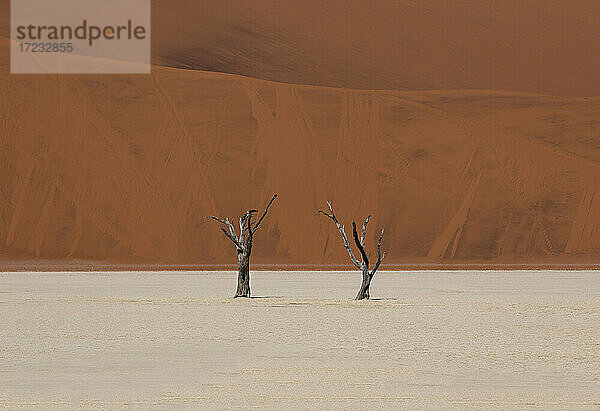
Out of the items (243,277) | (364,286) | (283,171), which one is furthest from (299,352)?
(283,171)

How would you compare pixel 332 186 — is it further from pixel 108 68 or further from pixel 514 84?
pixel 514 84

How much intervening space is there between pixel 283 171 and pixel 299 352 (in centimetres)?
4935

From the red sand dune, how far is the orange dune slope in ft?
0.32

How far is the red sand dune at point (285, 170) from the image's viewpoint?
196 feet

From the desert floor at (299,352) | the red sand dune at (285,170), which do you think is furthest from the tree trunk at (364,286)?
the red sand dune at (285,170)

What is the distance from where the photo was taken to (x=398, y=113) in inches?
2667

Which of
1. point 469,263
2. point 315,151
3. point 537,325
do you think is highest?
point 537,325

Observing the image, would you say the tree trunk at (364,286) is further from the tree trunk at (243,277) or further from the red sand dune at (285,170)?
the red sand dune at (285,170)

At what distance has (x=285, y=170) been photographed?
209 feet

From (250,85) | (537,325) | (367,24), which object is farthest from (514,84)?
(537,325)

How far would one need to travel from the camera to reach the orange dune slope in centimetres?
5959

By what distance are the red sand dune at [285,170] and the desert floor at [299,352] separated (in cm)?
3107

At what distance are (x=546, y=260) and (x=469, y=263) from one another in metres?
4.58

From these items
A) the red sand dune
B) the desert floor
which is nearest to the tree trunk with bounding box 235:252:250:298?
the desert floor
